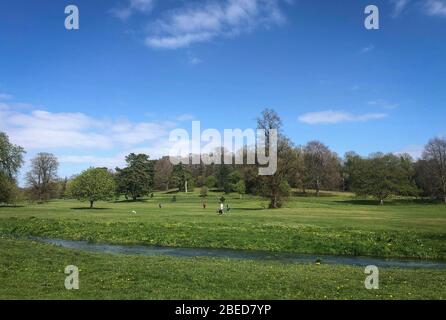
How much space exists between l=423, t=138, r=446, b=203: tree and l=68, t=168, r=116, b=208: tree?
83150mm

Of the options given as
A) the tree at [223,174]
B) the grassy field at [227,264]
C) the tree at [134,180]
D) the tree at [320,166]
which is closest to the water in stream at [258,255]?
the grassy field at [227,264]

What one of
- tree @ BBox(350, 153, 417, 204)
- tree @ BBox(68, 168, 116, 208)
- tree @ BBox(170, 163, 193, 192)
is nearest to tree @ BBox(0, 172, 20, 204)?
tree @ BBox(68, 168, 116, 208)

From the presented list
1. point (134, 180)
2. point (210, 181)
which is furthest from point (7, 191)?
point (210, 181)

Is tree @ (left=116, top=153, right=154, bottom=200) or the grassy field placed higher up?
tree @ (left=116, top=153, right=154, bottom=200)

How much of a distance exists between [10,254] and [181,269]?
35.9 ft

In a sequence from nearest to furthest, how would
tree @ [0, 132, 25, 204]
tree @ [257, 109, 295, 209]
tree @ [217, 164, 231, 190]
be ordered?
tree @ [257, 109, 295, 209] < tree @ [0, 132, 25, 204] < tree @ [217, 164, 231, 190]

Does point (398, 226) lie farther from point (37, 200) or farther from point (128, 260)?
point (37, 200)

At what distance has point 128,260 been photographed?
24641mm

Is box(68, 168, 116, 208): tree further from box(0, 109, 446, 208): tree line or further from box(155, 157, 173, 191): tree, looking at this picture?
box(155, 157, 173, 191): tree

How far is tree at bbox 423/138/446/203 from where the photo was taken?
372ft

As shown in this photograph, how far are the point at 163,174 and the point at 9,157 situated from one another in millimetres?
73818

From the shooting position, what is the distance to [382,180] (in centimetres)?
10950

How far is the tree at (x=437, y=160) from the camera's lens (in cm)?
11339
